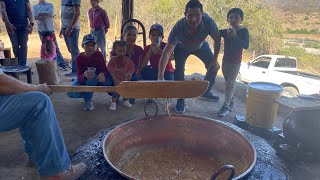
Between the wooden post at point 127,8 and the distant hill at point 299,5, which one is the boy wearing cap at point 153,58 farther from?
the distant hill at point 299,5

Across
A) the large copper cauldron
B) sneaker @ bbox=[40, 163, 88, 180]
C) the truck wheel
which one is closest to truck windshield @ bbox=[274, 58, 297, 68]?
the truck wheel

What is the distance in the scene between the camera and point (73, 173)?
204cm

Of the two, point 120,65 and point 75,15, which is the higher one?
point 75,15

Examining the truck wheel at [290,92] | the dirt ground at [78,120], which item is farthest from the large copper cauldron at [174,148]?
the truck wheel at [290,92]

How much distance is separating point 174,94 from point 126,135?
0.65m

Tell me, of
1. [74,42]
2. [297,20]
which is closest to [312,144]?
[74,42]

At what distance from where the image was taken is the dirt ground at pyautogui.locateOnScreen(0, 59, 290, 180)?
8.76 feet

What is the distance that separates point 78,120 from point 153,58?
144 centimetres

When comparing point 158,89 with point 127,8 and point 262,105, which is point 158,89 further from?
point 127,8

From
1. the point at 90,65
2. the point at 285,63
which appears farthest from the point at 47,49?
the point at 285,63

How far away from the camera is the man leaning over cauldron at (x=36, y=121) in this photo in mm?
1803

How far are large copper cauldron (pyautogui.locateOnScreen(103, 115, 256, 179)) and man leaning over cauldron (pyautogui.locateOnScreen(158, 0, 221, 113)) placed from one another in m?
0.89

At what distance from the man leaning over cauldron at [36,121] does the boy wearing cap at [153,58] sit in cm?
255

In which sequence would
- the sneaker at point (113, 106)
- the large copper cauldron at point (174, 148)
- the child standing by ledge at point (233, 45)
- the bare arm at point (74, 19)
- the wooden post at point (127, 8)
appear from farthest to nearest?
the wooden post at point (127, 8), the bare arm at point (74, 19), the sneaker at point (113, 106), the child standing by ledge at point (233, 45), the large copper cauldron at point (174, 148)
